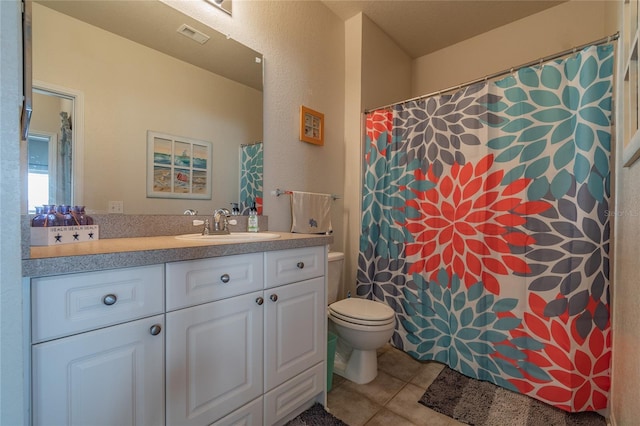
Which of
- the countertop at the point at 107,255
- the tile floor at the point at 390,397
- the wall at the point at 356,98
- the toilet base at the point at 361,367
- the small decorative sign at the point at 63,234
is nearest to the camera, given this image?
the countertop at the point at 107,255

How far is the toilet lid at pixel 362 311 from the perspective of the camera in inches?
63.8

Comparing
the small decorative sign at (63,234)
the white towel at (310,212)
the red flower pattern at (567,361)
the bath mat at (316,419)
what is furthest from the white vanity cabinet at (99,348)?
the red flower pattern at (567,361)

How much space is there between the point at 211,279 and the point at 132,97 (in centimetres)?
93

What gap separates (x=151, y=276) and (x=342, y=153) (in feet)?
6.13

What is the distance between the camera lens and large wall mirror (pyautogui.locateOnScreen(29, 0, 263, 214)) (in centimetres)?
108

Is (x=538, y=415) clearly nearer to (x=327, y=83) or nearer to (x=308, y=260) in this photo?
(x=308, y=260)

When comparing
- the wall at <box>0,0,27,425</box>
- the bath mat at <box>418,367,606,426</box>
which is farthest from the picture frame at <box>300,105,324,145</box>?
the bath mat at <box>418,367,606,426</box>

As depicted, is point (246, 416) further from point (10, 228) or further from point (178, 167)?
point (178, 167)

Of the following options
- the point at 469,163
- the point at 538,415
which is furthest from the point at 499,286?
the point at 469,163

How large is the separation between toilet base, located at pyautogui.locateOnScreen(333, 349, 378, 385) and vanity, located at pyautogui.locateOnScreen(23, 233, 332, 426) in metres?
0.43

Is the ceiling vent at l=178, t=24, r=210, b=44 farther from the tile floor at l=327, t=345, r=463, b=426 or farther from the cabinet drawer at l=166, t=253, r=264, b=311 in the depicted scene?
the tile floor at l=327, t=345, r=463, b=426

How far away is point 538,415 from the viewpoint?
4.75 ft

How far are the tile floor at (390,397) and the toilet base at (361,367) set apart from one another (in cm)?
3

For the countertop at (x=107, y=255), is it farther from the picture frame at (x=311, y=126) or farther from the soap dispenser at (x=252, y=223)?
the picture frame at (x=311, y=126)
